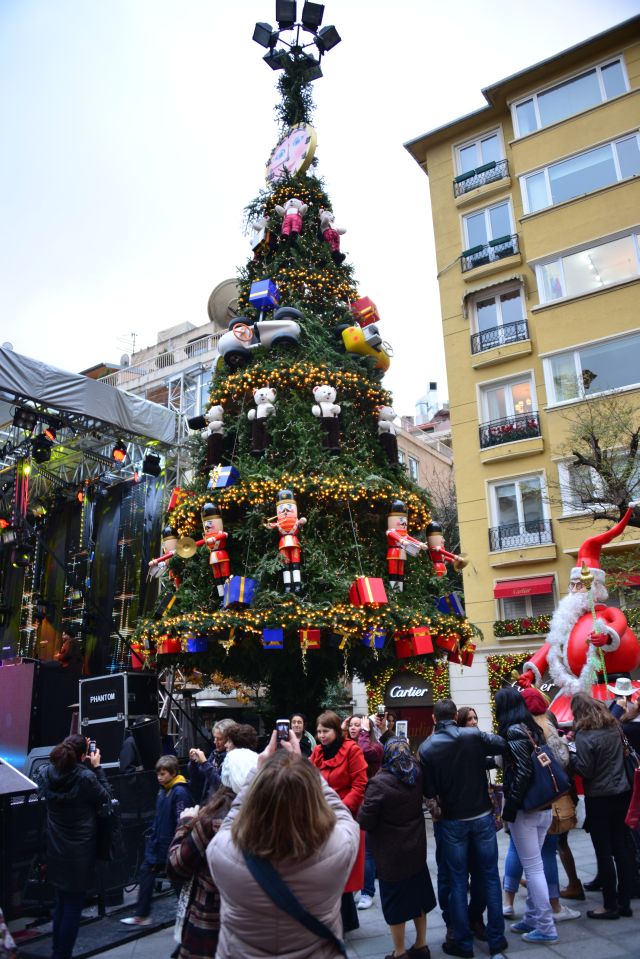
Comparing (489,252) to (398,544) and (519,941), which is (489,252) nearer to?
(398,544)

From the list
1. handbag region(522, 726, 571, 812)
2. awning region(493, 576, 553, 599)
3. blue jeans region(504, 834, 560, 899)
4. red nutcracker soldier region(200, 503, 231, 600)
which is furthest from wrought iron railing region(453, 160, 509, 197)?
blue jeans region(504, 834, 560, 899)

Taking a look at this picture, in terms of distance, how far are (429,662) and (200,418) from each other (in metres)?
5.54

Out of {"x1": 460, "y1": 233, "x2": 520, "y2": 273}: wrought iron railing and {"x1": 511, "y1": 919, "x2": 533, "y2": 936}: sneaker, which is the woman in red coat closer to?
{"x1": 511, "y1": 919, "x2": 533, "y2": 936}: sneaker

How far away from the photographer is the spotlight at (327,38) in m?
14.5

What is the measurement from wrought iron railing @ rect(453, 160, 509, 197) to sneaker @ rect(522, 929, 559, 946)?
2114cm

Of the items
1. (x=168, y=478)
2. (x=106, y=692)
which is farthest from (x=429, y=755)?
(x=168, y=478)

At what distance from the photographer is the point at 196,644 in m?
9.73

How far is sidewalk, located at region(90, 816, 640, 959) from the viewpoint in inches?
184

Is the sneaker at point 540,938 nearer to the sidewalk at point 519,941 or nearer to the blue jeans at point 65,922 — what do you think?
the sidewalk at point 519,941

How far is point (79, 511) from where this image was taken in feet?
66.5

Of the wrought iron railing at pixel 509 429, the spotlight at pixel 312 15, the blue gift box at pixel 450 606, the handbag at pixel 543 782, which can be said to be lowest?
the handbag at pixel 543 782

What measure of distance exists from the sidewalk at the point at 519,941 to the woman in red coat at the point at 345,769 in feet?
1.08

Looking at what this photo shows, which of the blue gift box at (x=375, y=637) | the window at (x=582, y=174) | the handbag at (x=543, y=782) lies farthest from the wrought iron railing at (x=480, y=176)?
the handbag at (x=543, y=782)

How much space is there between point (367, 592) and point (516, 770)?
187 inches
